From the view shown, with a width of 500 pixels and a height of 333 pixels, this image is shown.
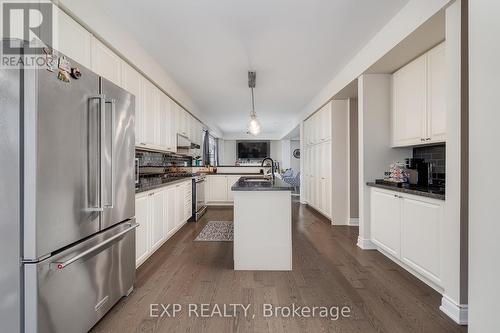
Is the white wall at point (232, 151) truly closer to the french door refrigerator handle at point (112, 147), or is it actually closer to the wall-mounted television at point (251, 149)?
the wall-mounted television at point (251, 149)

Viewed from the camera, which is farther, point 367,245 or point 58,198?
point 367,245

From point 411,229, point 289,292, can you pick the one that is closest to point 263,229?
point 289,292

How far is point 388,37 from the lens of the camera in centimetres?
252

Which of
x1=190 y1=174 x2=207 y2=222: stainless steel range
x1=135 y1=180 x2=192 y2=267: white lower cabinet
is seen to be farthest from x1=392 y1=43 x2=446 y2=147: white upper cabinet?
x1=190 y1=174 x2=207 y2=222: stainless steel range

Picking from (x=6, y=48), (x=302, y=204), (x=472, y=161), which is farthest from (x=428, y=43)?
(x=302, y=204)

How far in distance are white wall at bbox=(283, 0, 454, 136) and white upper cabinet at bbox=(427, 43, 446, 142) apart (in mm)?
400

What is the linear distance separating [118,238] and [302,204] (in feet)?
17.9

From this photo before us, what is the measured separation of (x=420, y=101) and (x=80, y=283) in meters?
3.35

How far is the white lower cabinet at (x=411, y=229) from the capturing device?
205cm

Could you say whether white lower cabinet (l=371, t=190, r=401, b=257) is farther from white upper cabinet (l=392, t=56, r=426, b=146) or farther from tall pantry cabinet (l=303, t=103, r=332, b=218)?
tall pantry cabinet (l=303, t=103, r=332, b=218)

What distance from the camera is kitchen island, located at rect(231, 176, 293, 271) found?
258 cm

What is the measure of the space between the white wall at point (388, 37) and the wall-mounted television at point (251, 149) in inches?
302

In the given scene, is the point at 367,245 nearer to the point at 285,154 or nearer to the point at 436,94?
the point at 436,94

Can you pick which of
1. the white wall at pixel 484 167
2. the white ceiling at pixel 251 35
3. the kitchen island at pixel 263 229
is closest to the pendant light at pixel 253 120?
the white ceiling at pixel 251 35
